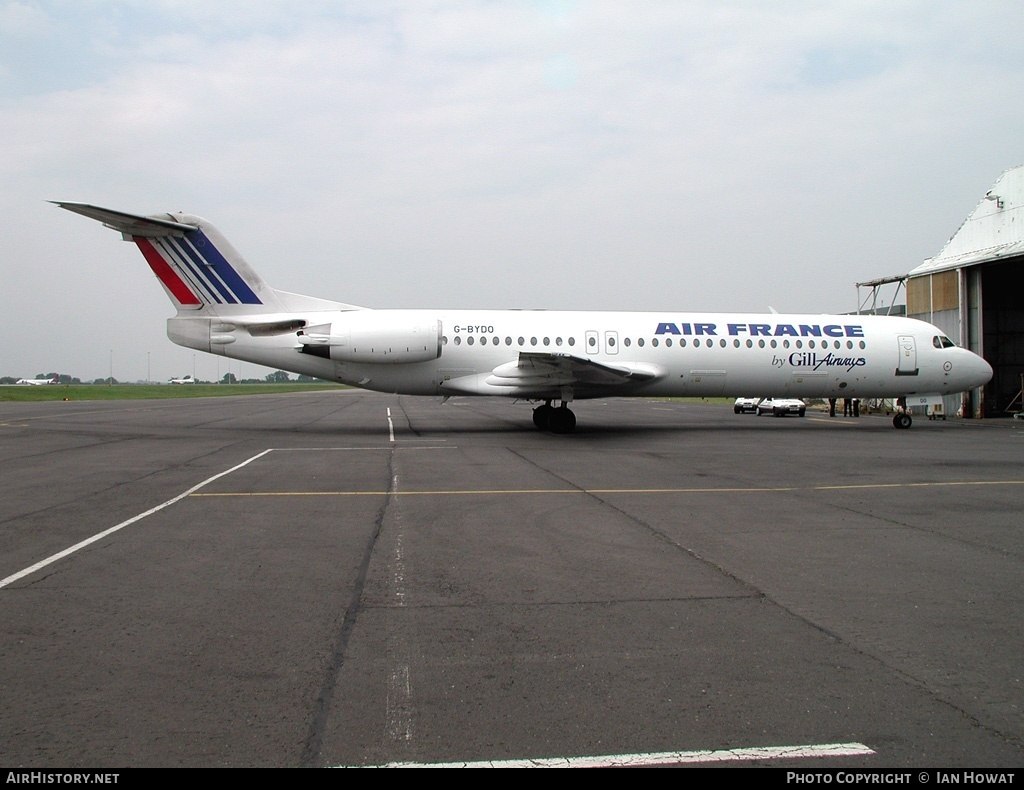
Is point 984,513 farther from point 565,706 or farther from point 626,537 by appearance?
point 565,706

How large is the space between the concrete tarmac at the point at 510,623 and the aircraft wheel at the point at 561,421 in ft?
30.7

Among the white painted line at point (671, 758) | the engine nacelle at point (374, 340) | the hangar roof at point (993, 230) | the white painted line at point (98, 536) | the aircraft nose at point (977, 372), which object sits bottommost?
the white painted line at point (671, 758)

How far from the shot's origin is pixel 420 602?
5293 mm

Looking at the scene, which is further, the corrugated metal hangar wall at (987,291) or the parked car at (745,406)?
the parked car at (745,406)

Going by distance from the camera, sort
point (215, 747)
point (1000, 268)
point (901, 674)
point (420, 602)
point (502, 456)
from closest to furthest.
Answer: point (215, 747)
point (901, 674)
point (420, 602)
point (502, 456)
point (1000, 268)

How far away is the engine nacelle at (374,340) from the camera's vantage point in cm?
1948

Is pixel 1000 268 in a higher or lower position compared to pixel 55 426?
higher

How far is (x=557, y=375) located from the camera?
19.6 metres

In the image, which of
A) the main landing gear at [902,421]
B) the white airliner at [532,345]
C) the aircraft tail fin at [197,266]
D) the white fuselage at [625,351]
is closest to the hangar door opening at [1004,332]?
the white fuselage at [625,351]

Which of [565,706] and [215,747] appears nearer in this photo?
[215,747]

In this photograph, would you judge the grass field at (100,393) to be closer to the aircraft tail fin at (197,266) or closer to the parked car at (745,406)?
the aircraft tail fin at (197,266)

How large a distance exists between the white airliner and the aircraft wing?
0.16ft
